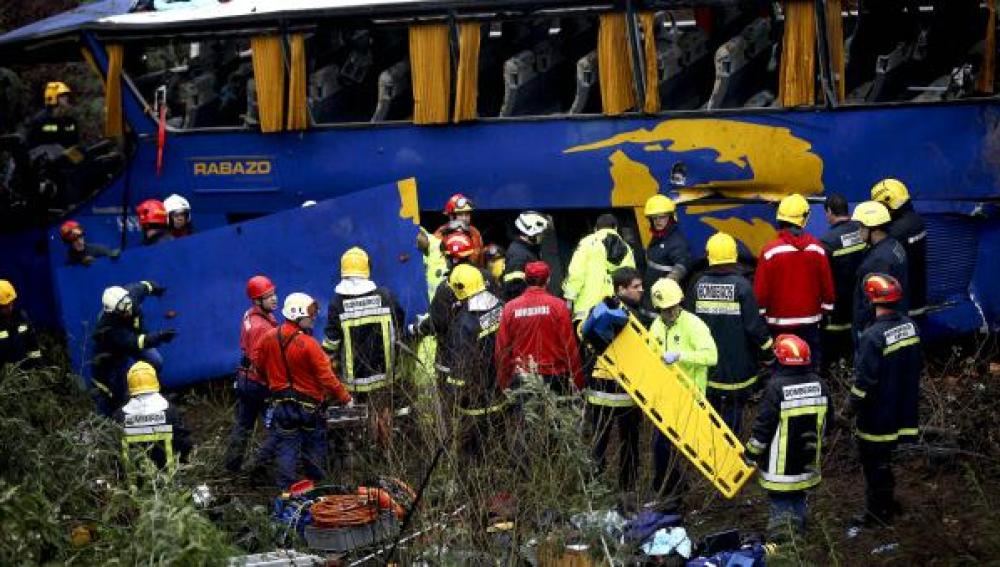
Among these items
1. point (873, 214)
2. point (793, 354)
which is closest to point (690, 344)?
point (793, 354)

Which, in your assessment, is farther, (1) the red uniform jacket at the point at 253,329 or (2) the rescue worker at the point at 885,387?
(1) the red uniform jacket at the point at 253,329

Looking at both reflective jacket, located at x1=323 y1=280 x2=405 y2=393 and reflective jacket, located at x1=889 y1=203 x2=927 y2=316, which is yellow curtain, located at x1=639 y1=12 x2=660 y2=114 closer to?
reflective jacket, located at x1=889 y1=203 x2=927 y2=316

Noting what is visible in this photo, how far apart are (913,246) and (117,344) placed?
615cm

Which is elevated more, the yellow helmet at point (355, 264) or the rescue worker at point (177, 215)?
the yellow helmet at point (355, 264)

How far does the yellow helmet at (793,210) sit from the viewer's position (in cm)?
1431

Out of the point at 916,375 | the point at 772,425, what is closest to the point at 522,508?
the point at 772,425

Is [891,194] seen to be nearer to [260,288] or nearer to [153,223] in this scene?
[260,288]

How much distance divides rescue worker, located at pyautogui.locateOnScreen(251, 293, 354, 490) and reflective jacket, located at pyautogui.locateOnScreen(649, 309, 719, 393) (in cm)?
234

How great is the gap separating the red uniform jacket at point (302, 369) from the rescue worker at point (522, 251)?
1.85m

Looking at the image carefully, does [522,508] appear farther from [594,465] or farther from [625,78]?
[625,78]

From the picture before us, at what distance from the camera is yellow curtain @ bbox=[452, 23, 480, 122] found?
16.7 m

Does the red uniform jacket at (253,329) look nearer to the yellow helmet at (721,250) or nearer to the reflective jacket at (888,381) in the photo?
the yellow helmet at (721,250)

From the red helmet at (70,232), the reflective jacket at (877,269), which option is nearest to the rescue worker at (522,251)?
the reflective jacket at (877,269)

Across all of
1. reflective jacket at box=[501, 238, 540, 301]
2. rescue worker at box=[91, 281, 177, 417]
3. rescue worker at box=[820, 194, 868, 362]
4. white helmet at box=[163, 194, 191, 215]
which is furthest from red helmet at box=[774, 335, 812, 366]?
white helmet at box=[163, 194, 191, 215]
